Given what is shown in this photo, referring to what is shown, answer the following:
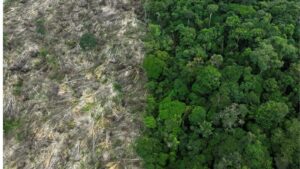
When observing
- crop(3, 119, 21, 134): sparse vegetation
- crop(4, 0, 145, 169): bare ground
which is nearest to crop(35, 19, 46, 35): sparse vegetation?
crop(4, 0, 145, 169): bare ground

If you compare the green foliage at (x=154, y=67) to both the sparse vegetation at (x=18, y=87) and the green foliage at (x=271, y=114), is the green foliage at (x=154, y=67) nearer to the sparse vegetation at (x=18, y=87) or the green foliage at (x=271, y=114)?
the green foliage at (x=271, y=114)

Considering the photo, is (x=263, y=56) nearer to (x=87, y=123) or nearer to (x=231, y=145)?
(x=231, y=145)

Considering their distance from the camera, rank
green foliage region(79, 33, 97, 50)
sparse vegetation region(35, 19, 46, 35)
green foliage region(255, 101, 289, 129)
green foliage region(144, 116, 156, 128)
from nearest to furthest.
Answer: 1. green foliage region(255, 101, 289, 129)
2. green foliage region(144, 116, 156, 128)
3. green foliage region(79, 33, 97, 50)
4. sparse vegetation region(35, 19, 46, 35)

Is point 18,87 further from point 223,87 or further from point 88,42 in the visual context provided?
point 223,87

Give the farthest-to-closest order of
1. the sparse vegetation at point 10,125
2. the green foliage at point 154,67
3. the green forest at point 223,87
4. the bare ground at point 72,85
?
the sparse vegetation at point 10,125, the green foliage at point 154,67, the bare ground at point 72,85, the green forest at point 223,87

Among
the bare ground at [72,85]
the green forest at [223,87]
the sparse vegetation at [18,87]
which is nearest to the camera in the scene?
the green forest at [223,87]

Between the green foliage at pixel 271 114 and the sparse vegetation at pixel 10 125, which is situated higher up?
the green foliage at pixel 271 114

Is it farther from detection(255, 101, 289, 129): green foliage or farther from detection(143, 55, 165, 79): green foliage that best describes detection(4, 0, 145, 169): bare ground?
detection(255, 101, 289, 129): green foliage

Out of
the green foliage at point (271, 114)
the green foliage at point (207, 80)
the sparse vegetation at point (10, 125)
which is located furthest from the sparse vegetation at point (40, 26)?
the green foliage at point (271, 114)

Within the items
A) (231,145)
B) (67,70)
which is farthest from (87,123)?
(231,145)
